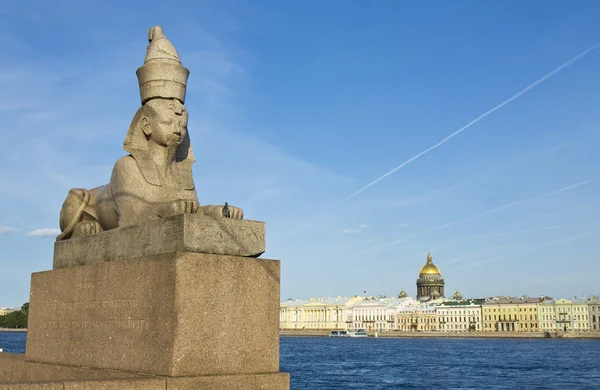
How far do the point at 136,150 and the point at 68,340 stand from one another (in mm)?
1211

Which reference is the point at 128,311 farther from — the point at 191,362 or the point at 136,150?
the point at 136,150

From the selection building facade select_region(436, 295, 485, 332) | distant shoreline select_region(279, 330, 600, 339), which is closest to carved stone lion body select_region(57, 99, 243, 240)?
distant shoreline select_region(279, 330, 600, 339)

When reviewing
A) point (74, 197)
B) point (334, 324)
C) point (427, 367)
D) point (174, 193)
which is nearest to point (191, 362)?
point (174, 193)

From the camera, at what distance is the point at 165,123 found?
4.26 meters

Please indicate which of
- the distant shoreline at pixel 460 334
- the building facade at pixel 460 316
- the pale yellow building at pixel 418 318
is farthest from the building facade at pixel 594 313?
the pale yellow building at pixel 418 318

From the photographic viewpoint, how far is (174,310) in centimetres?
341

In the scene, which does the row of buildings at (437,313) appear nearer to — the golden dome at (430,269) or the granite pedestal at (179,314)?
the golden dome at (430,269)

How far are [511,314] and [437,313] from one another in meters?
9.72

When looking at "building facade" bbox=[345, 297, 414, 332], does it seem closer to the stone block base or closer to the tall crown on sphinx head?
the stone block base

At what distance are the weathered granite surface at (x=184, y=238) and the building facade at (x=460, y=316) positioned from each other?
295 ft

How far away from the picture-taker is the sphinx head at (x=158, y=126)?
4.26 meters

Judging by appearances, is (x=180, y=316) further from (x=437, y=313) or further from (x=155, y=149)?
(x=437, y=313)

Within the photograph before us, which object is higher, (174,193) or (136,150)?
(136,150)

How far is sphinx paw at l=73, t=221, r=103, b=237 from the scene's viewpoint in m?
4.53
